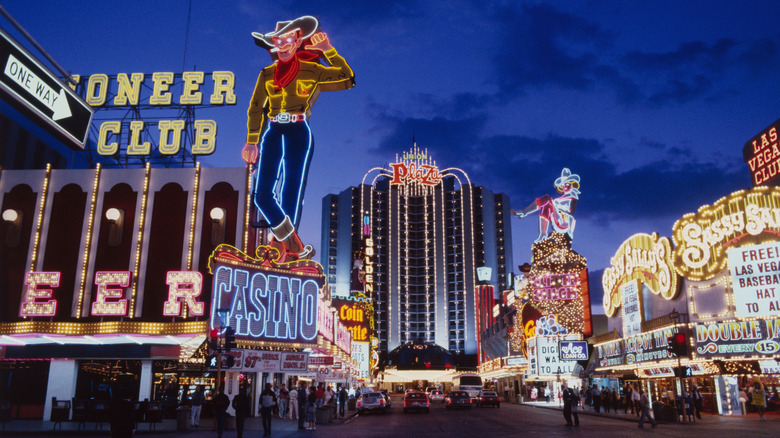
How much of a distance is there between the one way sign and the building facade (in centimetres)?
15001

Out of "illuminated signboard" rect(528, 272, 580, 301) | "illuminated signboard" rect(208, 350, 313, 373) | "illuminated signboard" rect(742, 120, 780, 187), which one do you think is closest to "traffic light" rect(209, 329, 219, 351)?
"illuminated signboard" rect(208, 350, 313, 373)

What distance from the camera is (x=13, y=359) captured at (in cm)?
3189

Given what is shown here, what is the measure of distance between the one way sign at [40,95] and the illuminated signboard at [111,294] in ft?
85.7

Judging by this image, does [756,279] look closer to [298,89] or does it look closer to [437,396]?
[298,89]

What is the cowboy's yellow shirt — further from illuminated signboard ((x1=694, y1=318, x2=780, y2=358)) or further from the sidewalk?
illuminated signboard ((x1=694, y1=318, x2=780, y2=358))

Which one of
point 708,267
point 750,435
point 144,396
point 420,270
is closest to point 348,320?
point 144,396

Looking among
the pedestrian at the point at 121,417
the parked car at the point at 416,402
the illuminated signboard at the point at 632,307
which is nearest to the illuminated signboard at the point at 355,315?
the parked car at the point at 416,402

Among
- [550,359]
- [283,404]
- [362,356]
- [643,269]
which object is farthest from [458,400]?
[362,356]

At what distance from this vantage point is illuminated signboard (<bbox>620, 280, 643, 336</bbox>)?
130 ft

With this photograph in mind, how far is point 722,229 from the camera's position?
31844 mm

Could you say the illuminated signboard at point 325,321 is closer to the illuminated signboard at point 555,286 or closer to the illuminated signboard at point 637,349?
the illuminated signboard at point 637,349

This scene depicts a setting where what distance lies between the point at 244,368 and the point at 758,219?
2624 centimetres

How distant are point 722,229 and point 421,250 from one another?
134 m

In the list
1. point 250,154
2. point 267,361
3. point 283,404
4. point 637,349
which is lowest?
point 283,404
